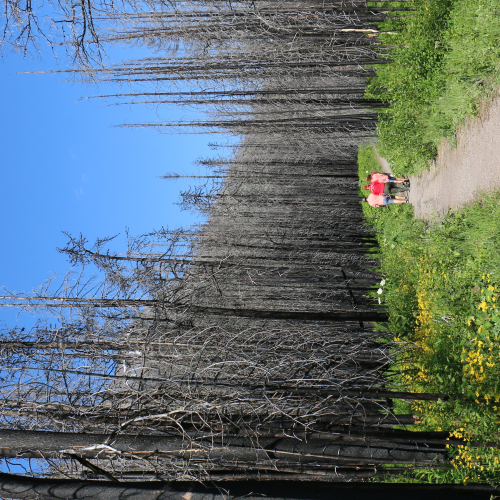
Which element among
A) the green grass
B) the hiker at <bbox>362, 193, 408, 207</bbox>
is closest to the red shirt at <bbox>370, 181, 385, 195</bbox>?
the hiker at <bbox>362, 193, 408, 207</bbox>

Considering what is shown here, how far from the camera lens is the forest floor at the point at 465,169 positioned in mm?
6387

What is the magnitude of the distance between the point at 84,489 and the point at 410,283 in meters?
8.21

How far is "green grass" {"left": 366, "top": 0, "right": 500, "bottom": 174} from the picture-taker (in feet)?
21.2

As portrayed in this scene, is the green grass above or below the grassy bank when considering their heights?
above

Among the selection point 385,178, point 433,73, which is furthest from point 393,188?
point 433,73

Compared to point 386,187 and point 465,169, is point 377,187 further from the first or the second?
point 465,169

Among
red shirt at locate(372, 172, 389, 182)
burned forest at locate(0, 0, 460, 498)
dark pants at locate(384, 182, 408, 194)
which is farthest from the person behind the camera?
dark pants at locate(384, 182, 408, 194)

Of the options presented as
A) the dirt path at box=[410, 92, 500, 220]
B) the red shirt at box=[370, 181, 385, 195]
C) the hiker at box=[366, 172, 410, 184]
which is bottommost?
the dirt path at box=[410, 92, 500, 220]

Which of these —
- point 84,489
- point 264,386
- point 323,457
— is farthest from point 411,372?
point 84,489

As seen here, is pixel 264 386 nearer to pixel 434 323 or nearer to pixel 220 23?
pixel 434 323

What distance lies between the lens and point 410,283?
9.73 metres

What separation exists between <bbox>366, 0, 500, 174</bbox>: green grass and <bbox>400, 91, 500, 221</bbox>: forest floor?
0.27m

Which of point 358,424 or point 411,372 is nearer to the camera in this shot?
point 358,424

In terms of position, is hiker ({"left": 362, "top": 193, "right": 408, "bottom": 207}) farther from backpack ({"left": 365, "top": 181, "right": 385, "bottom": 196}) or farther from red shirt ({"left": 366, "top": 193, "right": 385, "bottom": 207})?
backpack ({"left": 365, "top": 181, "right": 385, "bottom": 196})
